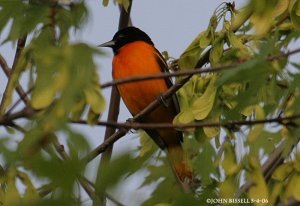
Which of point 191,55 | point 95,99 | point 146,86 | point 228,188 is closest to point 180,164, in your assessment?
point 146,86

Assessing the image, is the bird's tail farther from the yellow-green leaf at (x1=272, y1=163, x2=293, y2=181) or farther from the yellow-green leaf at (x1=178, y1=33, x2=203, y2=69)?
the yellow-green leaf at (x1=272, y1=163, x2=293, y2=181)

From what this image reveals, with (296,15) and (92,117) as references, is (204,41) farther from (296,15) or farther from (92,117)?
(92,117)

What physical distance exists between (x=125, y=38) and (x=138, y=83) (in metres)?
0.75

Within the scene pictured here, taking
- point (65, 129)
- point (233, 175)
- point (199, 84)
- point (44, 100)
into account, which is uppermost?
point (199, 84)

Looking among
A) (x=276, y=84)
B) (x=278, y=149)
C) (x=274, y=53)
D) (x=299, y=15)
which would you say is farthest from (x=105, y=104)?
(x=278, y=149)

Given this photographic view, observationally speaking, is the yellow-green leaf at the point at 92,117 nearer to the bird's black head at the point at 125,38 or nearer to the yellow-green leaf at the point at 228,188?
the yellow-green leaf at the point at 228,188

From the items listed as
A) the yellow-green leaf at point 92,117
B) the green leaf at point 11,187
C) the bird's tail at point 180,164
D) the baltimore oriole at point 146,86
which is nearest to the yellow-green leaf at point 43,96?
the yellow-green leaf at point 92,117

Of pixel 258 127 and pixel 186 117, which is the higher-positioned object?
pixel 186 117

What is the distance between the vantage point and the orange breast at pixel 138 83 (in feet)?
15.2

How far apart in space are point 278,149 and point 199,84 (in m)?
0.50

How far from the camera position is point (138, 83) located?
465cm

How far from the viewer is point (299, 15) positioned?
2.76 m

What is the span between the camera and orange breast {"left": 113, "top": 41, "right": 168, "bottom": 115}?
4621mm

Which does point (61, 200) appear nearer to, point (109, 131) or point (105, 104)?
point (105, 104)
